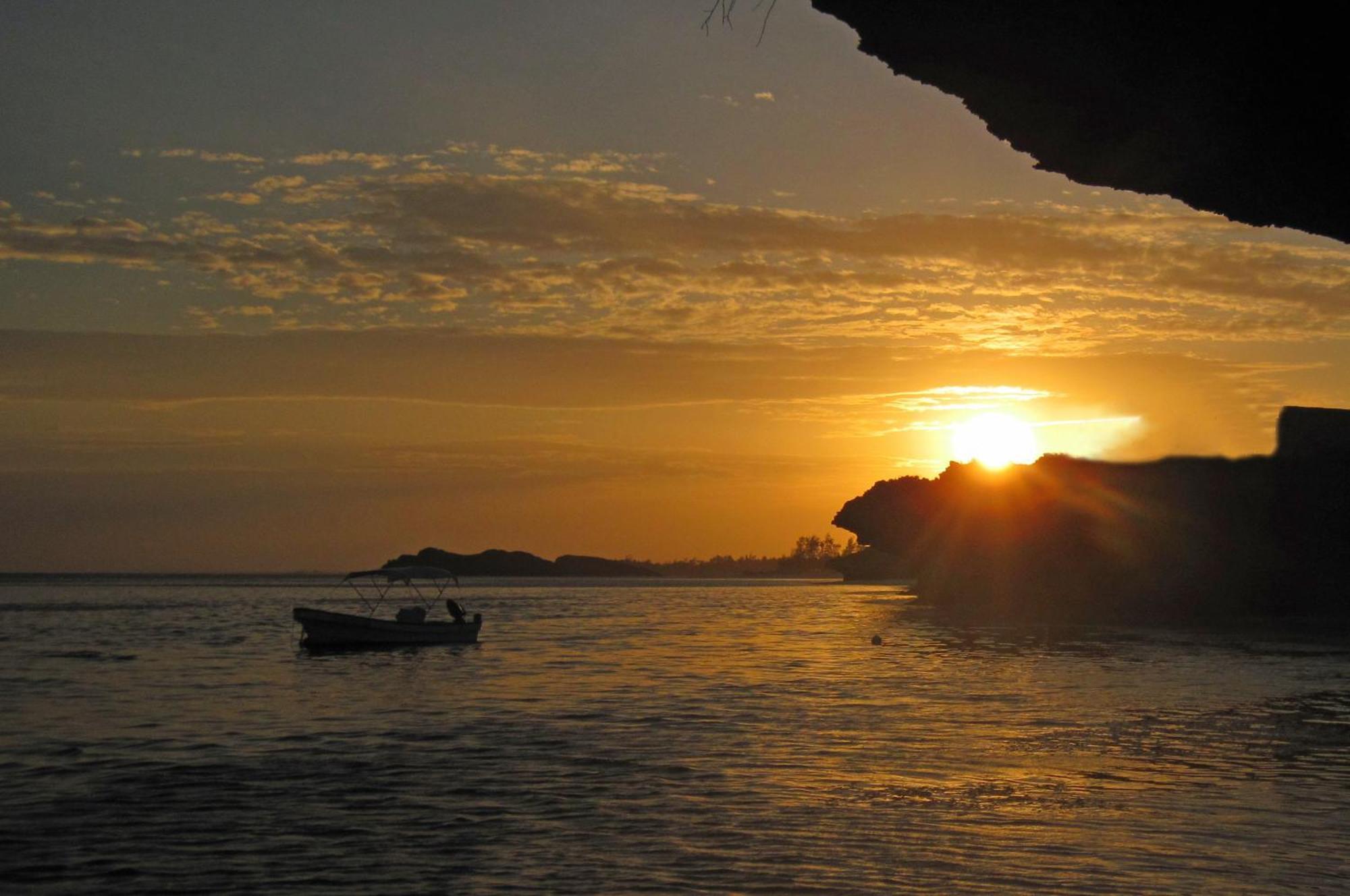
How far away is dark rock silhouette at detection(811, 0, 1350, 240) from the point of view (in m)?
5.16

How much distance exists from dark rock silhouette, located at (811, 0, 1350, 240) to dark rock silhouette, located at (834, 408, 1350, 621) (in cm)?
6472

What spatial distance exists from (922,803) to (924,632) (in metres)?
57.6

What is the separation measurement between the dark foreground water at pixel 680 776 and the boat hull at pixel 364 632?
9.77 m

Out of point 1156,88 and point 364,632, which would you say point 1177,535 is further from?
point 1156,88

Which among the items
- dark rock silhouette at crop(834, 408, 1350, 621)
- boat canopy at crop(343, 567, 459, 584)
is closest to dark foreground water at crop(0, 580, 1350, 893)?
boat canopy at crop(343, 567, 459, 584)

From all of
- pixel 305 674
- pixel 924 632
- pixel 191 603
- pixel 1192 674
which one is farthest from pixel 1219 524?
pixel 191 603

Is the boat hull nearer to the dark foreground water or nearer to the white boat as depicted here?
the white boat

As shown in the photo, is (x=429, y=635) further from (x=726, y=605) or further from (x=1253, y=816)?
(x=726, y=605)

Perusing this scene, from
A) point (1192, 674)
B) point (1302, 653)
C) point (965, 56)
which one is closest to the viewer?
point (965, 56)

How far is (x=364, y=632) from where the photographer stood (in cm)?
6047

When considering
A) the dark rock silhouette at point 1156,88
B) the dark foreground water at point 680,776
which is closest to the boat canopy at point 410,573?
the dark foreground water at point 680,776

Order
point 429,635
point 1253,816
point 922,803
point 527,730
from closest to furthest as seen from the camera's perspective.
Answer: point 1253,816 < point 922,803 < point 527,730 < point 429,635

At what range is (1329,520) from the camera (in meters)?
76.8

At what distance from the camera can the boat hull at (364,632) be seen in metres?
59.7
